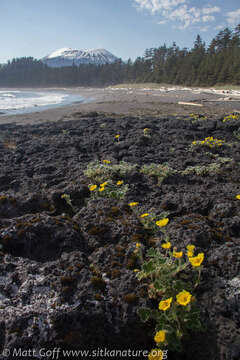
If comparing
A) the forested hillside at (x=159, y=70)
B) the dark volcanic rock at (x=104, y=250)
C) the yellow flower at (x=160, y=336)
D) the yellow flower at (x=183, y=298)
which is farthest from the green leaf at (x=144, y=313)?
the forested hillside at (x=159, y=70)

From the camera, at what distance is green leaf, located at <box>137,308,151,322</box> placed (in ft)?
7.16

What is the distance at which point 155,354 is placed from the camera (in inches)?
79.3

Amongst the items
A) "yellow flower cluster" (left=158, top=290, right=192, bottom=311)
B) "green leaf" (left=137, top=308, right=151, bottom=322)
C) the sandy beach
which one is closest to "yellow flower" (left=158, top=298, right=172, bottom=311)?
"yellow flower cluster" (left=158, top=290, right=192, bottom=311)

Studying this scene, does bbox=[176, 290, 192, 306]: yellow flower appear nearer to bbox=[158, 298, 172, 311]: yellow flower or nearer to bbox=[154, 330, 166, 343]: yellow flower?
bbox=[158, 298, 172, 311]: yellow flower

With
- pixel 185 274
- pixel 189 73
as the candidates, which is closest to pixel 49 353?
pixel 185 274

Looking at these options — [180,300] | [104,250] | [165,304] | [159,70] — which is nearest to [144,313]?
[165,304]

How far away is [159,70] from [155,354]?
2502 inches

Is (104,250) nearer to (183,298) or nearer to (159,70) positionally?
(183,298)

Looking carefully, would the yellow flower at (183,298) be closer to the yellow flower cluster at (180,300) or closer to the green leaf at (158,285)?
the yellow flower cluster at (180,300)

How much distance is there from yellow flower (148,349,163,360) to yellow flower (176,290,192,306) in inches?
15.4

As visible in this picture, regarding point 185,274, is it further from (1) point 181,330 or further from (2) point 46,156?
(2) point 46,156

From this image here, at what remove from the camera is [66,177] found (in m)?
5.16

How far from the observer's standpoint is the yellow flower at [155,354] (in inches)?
78.0

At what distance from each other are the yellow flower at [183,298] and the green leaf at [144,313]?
30 centimetres
